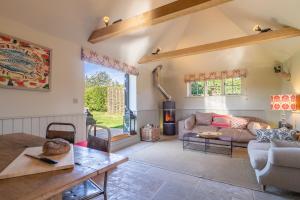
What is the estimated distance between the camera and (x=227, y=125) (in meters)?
5.02

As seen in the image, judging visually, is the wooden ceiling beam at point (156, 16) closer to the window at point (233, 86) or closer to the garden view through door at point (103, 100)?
the garden view through door at point (103, 100)

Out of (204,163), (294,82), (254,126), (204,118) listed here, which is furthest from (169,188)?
(294,82)

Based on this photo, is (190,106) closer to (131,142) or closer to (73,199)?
(131,142)

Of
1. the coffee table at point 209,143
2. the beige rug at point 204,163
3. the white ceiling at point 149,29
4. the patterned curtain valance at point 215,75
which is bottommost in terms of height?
the beige rug at point 204,163

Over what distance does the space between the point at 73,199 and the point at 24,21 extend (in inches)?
103

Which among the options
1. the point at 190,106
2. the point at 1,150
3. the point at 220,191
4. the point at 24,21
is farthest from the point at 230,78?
the point at 1,150

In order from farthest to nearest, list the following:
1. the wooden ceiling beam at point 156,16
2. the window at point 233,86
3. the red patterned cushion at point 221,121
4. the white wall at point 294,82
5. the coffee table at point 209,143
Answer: the window at point 233,86 → the red patterned cushion at point 221,121 → the coffee table at point 209,143 → the white wall at point 294,82 → the wooden ceiling beam at point 156,16

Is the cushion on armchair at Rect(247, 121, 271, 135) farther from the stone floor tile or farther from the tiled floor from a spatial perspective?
the stone floor tile

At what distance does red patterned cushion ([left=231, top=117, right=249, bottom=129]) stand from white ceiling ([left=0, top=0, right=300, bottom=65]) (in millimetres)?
1894

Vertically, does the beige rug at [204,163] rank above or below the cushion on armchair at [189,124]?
below

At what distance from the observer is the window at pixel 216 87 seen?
5.49 m

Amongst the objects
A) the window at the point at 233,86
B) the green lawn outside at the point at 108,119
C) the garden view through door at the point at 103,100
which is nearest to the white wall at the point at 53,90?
the garden view through door at the point at 103,100

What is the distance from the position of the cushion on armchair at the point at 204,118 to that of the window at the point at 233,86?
0.98 metres

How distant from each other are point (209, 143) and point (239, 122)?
1.17 meters
